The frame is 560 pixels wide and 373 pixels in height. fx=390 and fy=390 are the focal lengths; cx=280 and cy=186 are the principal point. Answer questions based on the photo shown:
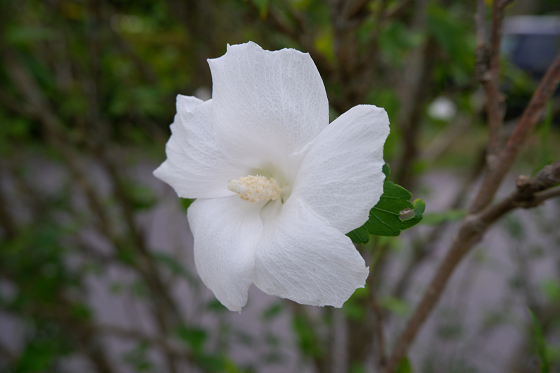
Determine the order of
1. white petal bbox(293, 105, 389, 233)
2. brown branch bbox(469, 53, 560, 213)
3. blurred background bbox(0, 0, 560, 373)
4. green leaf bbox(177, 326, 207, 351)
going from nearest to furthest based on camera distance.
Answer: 1. white petal bbox(293, 105, 389, 233)
2. brown branch bbox(469, 53, 560, 213)
3. blurred background bbox(0, 0, 560, 373)
4. green leaf bbox(177, 326, 207, 351)

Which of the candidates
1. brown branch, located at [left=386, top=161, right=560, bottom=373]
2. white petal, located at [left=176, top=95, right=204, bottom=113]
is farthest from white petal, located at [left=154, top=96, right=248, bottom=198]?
brown branch, located at [left=386, top=161, right=560, bottom=373]

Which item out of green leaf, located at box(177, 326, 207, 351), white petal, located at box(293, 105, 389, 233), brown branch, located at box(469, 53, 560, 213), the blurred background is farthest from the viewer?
green leaf, located at box(177, 326, 207, 351)

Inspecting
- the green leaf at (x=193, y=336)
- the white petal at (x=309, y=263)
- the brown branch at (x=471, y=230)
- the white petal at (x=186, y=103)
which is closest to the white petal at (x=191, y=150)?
the white petal at (x=186, y=103)

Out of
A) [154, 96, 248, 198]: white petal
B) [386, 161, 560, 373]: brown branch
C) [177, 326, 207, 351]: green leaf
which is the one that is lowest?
[177, 326, 207, 351]: green leaf

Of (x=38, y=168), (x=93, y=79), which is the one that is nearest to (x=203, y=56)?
(x=93, y=79)

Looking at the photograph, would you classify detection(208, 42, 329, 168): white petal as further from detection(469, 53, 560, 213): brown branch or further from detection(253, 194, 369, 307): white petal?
detection(469, 53, 560, 213): brown branch

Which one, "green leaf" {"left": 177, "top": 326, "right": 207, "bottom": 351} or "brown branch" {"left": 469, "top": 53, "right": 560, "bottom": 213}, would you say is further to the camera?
"green leaf" {"left": 177, "top": 326, "right": 207, "bottom": 351}
